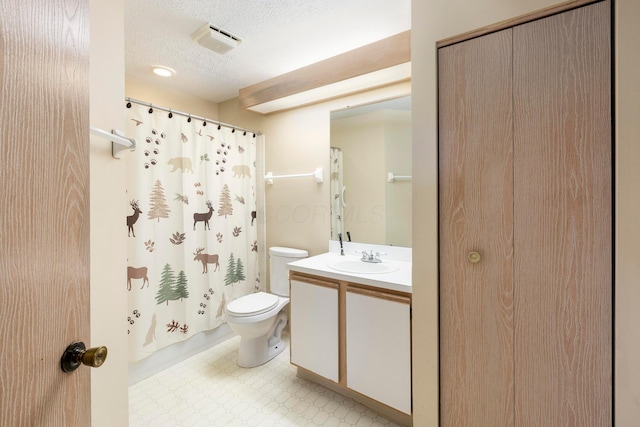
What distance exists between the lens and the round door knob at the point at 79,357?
58 cm

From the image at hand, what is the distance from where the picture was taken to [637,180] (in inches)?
35.9

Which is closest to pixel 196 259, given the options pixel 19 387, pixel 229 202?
pixel 229 202

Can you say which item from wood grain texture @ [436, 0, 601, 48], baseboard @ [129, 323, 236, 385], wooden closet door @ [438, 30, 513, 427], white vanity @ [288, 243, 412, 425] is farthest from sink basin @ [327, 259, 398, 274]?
baseboard @ [129, 323, 236, 385]

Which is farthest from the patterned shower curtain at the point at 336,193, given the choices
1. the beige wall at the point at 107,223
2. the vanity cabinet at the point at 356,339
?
the beige wall at the point at 107,223

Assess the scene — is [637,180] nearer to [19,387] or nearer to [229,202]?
[19,387]

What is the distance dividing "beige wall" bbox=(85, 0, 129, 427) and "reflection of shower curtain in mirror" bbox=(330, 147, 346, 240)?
1.49 m

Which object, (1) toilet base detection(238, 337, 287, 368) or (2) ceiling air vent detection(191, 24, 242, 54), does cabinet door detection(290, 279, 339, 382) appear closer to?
(1) toilet base detection(238, 337, 287, 368)

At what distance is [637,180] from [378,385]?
1437mm

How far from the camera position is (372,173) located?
2.12m

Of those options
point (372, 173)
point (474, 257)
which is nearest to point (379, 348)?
point (474, 257)

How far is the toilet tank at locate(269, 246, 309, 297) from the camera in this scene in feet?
8.07

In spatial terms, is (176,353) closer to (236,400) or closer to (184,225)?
(236,400)

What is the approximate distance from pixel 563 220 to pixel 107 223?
1.77m

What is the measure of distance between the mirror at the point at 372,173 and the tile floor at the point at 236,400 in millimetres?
1109
